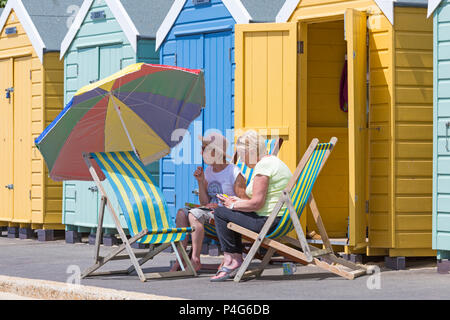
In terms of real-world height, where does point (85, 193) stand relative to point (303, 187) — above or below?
below

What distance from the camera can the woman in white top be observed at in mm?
7387

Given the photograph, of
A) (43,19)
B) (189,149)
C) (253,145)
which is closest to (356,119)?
(253,145)

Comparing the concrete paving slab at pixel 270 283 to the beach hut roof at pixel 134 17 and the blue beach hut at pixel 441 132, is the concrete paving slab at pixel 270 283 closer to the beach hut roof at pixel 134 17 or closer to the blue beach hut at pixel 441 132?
the blue beach hut at pixel 441 132

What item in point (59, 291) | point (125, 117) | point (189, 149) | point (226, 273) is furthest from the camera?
point (189, 149)

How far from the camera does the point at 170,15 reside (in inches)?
387

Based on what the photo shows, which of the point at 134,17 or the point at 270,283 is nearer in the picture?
the point at 270,283

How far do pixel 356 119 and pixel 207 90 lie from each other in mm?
2073

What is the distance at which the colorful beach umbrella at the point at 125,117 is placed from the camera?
24.7 feet

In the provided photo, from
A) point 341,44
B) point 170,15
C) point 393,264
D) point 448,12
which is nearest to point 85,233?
point 170,15

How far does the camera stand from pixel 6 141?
1183cm

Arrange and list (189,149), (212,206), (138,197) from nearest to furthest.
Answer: (138,197) → (212,206) → (189,149)

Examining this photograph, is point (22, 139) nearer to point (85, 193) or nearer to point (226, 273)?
point (85, 193)

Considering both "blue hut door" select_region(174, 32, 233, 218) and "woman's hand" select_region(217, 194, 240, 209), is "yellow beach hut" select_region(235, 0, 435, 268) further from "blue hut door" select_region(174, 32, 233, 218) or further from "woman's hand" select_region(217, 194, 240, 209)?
"woman's hand" select_region(217, 194, 240, 209)
